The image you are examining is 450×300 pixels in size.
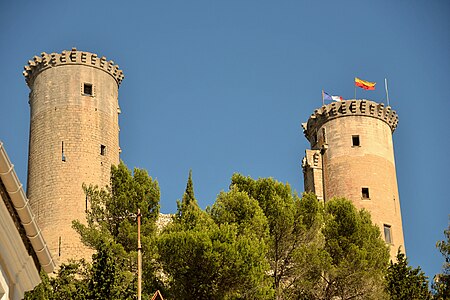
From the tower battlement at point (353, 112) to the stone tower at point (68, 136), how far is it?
10490 millimetres

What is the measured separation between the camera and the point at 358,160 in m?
49.3

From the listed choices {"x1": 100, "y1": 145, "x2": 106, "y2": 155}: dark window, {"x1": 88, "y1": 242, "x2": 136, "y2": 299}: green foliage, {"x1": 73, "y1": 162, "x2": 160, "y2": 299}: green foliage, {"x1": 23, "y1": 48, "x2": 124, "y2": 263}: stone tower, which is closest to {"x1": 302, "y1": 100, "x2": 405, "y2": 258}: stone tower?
{"x1": 23, "y1": 48, "x2": 124, "y2": 263}: stone tower

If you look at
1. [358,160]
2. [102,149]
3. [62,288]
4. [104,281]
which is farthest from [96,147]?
[104,281]

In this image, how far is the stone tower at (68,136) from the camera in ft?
140

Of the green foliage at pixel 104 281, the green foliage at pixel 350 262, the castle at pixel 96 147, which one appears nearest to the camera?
the green foliage at pixel 104 281

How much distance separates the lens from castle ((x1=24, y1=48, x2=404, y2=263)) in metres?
43.1

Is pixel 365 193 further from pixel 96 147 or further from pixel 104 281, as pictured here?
pixel 104 281

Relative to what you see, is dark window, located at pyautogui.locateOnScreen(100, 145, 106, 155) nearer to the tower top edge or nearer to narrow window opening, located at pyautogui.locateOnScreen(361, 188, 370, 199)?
the tower top edge

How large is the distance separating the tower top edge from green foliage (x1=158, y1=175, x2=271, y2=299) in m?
19.0

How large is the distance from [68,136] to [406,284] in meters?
18.1

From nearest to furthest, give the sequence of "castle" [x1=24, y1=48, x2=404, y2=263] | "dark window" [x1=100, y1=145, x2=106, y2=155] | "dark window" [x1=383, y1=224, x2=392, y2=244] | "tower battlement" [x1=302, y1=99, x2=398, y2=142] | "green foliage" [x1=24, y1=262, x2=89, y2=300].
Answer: "green foliage" [x1=24, y1=262, x2=89, y2=300] → "castle" [x1=24, y1=48, x2=404, y2=263] → "dark window" [x1=100, y1=145, x2=106, y2=155] → "dark window" [x1=383, y1=224, x2=392, y2=244] → "tower battlement" [x1=302, y1=99, x2=398, y2=142]

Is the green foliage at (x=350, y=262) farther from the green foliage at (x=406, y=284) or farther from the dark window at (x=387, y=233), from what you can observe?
the dark window at (x=387, y=233)

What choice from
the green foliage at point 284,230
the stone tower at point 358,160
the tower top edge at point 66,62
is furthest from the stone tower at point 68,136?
the green foliage at point 284,230

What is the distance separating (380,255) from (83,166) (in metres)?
14.5
